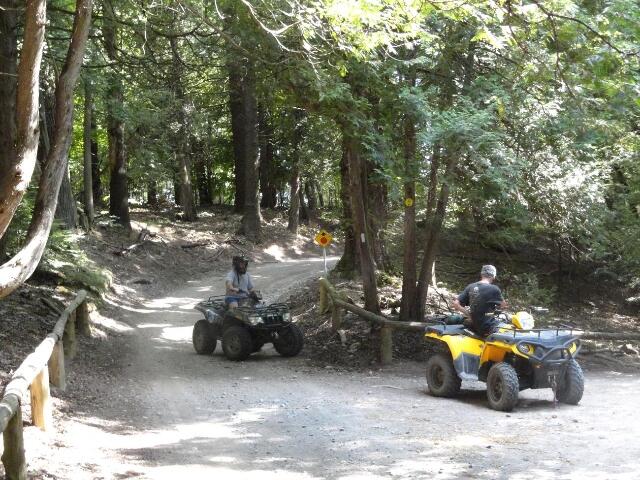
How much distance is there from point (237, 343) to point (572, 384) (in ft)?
20.1

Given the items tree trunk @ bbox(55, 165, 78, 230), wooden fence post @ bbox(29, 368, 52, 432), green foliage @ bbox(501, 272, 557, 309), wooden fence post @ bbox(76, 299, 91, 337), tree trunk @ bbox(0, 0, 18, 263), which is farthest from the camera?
tree trunk @ bbox(55, 165, 78, 230)

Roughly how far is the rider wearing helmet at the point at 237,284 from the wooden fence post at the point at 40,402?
20.6 ft

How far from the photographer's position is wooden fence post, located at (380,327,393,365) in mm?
13461

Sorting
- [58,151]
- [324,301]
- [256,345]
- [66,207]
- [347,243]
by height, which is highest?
[66,207]

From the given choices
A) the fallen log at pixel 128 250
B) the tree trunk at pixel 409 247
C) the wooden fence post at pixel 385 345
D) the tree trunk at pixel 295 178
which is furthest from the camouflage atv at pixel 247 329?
the tree trunk at pixel 295 178

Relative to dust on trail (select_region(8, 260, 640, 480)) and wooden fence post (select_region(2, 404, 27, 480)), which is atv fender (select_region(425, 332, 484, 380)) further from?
wooden fence post (select_region(2, 404, 27, 480))

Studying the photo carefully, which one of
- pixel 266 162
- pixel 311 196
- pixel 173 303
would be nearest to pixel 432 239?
pixel 173 303

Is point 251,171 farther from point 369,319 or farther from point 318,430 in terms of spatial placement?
point 318,430

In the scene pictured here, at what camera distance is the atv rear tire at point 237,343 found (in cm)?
1338

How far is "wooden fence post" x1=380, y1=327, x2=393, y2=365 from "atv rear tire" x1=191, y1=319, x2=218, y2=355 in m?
3.18

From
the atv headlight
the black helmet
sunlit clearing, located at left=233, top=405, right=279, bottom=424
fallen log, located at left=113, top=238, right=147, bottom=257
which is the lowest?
sunlit clearing, located at left=233, top=405, right=279, bottom=424

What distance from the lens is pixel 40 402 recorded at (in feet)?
24.3

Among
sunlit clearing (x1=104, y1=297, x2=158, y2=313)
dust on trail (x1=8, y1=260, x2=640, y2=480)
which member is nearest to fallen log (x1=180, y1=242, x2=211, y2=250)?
sunlit clearing (x1=104, y1=297, x2=158, y2=313)

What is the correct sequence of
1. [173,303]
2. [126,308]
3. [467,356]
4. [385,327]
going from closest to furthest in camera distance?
[467,356] → [385,327] → [126,308] → [173,303]
